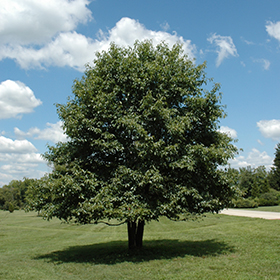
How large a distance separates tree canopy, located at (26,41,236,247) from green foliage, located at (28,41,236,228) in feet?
0.15

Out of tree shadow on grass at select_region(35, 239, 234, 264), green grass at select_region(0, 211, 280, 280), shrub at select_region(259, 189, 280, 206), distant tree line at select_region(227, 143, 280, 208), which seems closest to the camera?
green grass at select_region(0, 211, 280, 280)

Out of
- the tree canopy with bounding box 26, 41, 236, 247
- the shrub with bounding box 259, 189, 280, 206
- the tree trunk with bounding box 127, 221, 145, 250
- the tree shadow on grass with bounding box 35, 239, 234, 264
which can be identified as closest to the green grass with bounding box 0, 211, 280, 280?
the tree shadow on grass with bounding box 35, 239, 234, 264

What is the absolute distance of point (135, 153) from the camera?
1244 cm

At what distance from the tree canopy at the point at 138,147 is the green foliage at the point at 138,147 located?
0.15ft

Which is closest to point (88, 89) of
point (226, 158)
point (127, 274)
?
point (226, 158)

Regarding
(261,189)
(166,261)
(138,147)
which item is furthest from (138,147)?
(261,189)

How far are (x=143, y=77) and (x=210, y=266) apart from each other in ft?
29.4

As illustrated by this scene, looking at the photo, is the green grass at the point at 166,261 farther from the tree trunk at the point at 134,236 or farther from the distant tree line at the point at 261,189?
the distant tree line at the point at 261,189

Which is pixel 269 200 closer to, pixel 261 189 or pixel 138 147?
pixel 261 189

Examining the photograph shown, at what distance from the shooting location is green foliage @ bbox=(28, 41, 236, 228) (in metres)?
11.4

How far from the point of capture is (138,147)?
1159 cm

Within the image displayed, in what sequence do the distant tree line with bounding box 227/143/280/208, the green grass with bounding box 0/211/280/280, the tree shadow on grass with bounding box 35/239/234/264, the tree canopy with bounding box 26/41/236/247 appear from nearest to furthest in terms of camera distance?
1. the green grass with bounding box 0/211/280/280
2. the tree canopy with bounding box 26/41/236/247
3. the tree shadow on grass with bounding box 35/239/234/264
4. the distant tree line with bounding box 227/143/280/208

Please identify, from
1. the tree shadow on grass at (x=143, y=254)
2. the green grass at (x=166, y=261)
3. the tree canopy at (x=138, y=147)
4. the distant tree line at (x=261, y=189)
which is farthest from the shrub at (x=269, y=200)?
the tree canopy at (x=138, y=147)

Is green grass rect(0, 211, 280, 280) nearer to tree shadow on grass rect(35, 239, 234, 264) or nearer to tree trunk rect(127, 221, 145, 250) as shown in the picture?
tree shadow on grass rect(35, 239, 234, 264)
